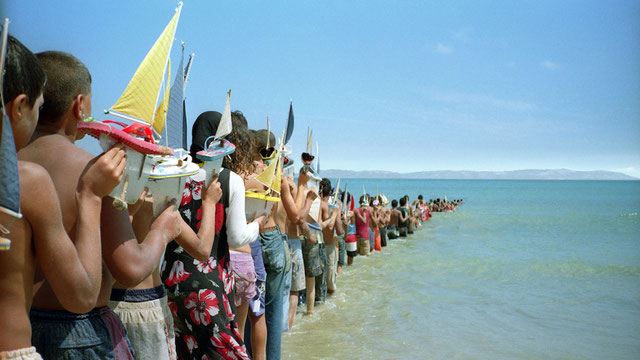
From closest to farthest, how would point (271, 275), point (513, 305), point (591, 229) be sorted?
point (271, 275) < point (513, 305) < point (591, 229)

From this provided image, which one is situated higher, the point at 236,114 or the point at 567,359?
the point at 236,114

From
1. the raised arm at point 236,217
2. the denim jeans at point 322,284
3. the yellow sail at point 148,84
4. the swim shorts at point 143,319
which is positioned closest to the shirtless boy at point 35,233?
the yellow sail at point 148,84

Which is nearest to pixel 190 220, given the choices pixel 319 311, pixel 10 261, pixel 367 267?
pixel 10 261

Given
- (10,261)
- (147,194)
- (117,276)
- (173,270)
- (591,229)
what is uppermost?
(147,194)

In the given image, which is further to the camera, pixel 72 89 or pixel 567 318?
pixel 567 318

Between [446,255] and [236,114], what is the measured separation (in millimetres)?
12132

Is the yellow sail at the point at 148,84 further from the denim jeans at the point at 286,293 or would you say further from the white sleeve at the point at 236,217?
the denim jeans at the point at 286,293

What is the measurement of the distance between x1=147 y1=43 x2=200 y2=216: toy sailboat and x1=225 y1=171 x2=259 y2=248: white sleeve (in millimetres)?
→ 750

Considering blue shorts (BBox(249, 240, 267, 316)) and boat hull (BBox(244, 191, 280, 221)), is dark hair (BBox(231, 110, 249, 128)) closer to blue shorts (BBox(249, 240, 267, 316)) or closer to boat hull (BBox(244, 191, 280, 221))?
boat hull (BBox(244, 191, 280, 221))

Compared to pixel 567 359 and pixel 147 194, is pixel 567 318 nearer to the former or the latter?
pixel 567 359

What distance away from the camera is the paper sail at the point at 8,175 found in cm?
119

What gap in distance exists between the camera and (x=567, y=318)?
7.95 m

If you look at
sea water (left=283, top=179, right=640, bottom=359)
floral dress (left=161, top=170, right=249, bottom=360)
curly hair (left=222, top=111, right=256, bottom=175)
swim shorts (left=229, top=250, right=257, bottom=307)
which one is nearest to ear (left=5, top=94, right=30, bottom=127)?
floral dress (left=161, top=170, right=249, bottom=360)

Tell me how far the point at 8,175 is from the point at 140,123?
74 cm
